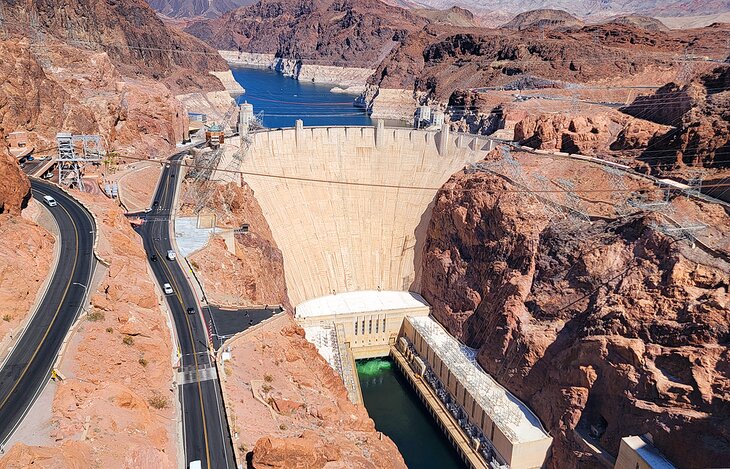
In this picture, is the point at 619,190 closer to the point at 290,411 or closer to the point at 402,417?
the point at 402,417

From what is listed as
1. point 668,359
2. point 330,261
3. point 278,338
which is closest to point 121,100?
point 330,261

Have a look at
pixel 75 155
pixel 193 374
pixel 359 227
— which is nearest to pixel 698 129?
pixel 359 227

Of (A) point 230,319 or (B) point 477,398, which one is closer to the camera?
(A) point 230,319

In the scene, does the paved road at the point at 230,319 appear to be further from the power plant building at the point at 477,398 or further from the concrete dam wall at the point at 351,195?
the concrete dam wall at the point at 351,195

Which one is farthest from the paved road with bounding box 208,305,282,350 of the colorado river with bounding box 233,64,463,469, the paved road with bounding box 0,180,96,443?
the colorado river with bounding box 233,64,463,469

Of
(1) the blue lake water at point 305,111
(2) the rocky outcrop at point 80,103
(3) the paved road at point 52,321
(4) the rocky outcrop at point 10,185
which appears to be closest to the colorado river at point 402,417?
(3) the paved road at point 52,321
